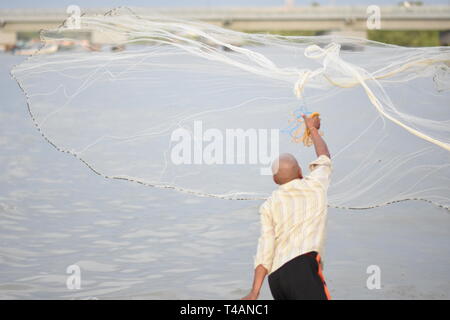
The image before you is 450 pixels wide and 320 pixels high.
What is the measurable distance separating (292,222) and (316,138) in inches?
30.5

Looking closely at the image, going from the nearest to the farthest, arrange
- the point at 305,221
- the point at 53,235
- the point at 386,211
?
the point at 305,221 → the point at 53,235 → the point at 386,211

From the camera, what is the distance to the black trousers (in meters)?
5.01

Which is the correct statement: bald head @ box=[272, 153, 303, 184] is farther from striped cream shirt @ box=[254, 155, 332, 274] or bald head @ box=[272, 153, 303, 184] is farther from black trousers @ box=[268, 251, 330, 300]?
black trousers @ box=[268, 251, 330, 300]

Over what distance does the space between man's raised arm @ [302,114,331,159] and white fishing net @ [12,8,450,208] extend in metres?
1.08

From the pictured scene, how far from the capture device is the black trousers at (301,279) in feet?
16.4

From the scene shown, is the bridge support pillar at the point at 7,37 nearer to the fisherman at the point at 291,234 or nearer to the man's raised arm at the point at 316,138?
the man's raised arm at the point at 316,138

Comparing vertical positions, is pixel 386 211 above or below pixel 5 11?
below

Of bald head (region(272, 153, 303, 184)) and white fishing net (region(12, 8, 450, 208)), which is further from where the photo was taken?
white fishing net (region(12, 8, 450, 208))

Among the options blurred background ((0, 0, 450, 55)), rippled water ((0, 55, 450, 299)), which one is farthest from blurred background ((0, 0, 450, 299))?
blurred background ((0, 0, 450, 55))

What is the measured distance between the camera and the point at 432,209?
12766 millimetres

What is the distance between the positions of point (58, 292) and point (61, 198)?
6412 millimetres
